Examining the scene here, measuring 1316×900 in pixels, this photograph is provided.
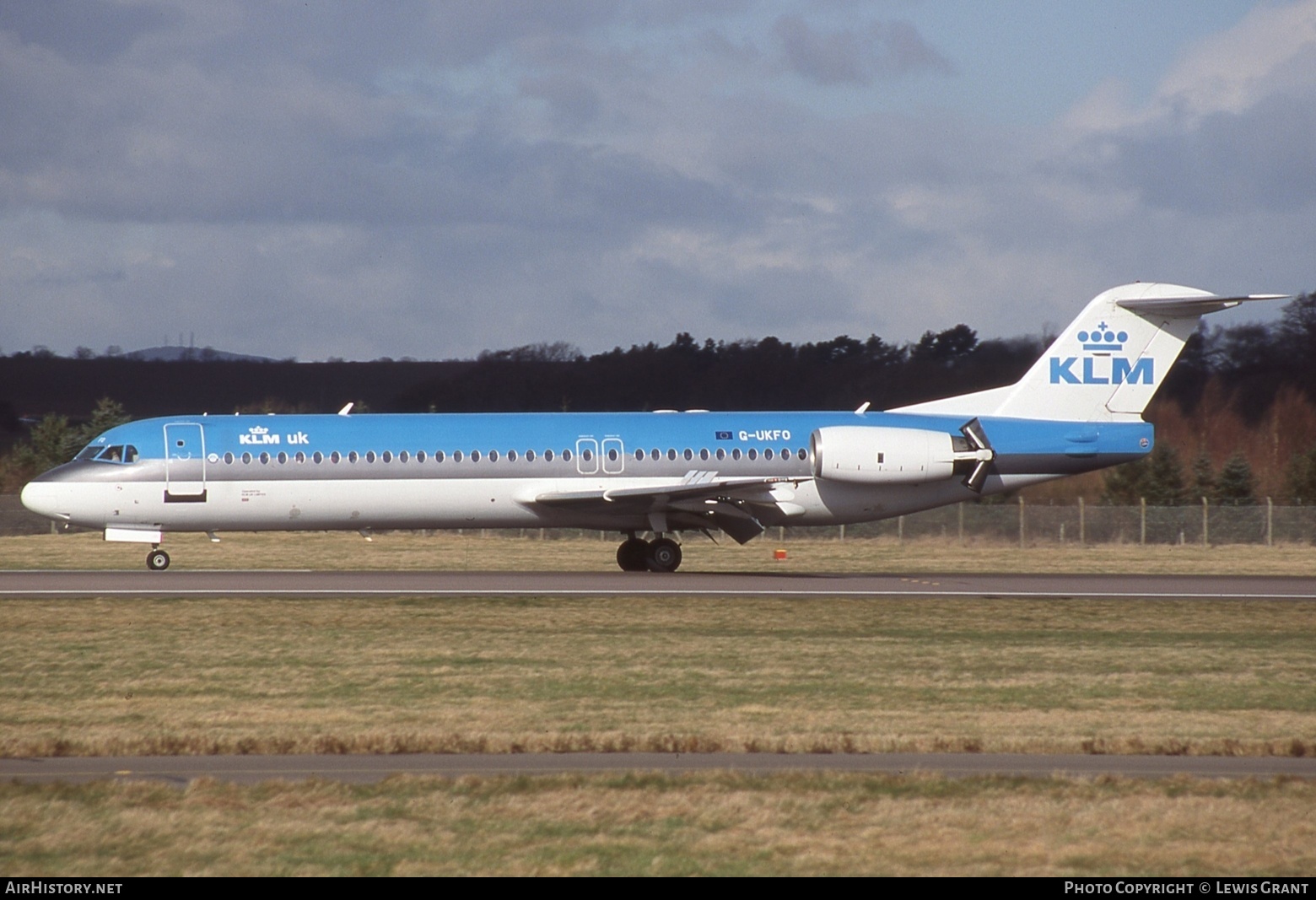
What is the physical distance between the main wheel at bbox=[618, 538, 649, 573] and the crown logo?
34.8 ft

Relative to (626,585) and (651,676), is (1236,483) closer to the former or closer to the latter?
(626,585)

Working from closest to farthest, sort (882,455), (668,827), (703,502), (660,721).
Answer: (668,827), (660,721), (703,502), (882,455)

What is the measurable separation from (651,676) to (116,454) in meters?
17.5

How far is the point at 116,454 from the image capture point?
2936cm

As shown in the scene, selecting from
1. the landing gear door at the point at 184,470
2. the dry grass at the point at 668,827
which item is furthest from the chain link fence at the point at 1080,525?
the dry grass at the point at 668,827

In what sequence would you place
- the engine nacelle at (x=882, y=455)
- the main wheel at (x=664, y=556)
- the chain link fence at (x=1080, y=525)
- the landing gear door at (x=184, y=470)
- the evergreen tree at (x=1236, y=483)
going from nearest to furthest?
the landing gear door at (x=184, y=470), the engine nacelle at (x=882, y=455), the main wheel at (x=664, y=556), the chain link fence at (x=1080, y=525), the evergreen tree at (x=1236, y=483)

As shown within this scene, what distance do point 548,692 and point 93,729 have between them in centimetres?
431

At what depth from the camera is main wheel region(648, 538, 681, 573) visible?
99.8ft

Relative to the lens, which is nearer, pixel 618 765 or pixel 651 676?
pixel 618 765

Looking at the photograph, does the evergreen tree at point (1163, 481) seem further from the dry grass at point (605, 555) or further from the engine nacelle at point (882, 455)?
the engine nacelle at point (882, 455)

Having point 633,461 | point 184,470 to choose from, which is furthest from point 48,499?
point 633,461

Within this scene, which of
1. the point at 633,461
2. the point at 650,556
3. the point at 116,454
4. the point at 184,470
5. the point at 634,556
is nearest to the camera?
the point at 184,470

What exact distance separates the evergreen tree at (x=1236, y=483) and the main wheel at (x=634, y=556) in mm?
30361

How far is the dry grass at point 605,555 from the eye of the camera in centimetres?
3425
